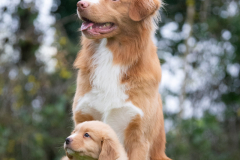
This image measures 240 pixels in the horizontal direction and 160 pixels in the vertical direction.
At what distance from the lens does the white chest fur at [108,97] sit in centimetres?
369

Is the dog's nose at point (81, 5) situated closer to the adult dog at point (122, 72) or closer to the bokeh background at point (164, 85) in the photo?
the adult dog at point (122, 72)

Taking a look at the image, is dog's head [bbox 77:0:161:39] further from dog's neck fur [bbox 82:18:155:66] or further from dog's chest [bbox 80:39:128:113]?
dog's chest [bbox 80:39:128:113]

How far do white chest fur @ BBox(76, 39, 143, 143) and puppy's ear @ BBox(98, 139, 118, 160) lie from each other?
21 cm

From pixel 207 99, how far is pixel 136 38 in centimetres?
608

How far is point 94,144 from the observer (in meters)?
3.79

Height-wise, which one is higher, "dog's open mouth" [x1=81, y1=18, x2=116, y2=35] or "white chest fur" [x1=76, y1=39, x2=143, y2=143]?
"dog's open mouth" [x1=81, y1=18, x2=116, y2=35]

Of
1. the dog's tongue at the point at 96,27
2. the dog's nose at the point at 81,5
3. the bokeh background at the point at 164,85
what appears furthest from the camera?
the bokeh background at the point at 164,85

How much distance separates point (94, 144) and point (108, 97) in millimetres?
508

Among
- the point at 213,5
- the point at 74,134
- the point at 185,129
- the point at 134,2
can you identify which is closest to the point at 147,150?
the point at 74,134

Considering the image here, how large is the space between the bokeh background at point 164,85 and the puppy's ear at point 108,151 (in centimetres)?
374

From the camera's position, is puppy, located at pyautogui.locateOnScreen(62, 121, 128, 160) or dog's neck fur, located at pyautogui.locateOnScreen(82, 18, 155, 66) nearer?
puppy, located at pyautogui.locateOnScreen(62, 121, 128, 160)

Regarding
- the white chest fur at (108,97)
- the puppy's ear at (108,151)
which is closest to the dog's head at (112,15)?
the white chest fur at (108,97)

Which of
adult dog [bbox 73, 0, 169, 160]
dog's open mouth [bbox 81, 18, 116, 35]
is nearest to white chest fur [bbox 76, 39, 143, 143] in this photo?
adult dog [bbox 73, 0, 169, 160]

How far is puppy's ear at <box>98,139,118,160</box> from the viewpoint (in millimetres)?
3586
